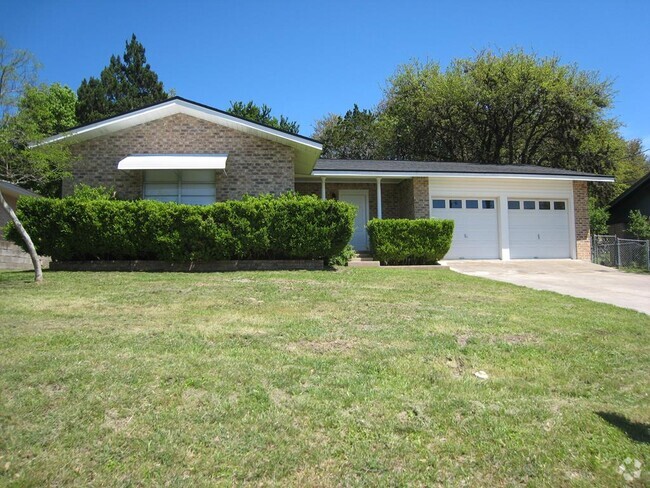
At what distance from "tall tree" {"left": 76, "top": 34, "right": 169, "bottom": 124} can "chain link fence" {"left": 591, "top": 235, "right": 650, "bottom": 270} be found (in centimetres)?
2650

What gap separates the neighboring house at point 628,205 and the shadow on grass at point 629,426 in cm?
2028

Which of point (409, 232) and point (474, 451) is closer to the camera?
point (474, 451)

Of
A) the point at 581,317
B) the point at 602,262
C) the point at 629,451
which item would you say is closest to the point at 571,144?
the point at 602,262

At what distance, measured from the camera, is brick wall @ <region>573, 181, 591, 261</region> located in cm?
1792

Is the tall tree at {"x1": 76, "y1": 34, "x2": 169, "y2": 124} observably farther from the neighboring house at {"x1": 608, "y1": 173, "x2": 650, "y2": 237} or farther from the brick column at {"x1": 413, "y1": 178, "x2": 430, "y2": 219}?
the neighboring house at {"x1": 608, "y1": 173, "x2": 650, "y2": 237}

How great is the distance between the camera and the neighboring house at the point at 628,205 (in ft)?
68.3

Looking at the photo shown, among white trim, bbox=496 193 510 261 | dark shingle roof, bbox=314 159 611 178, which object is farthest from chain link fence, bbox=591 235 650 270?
white trim, bbox=496 193 510 261

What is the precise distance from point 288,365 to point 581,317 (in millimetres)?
4882

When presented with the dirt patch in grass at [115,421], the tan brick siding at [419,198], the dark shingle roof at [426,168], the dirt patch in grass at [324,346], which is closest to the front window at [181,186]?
the dark shingle roof at [426,168]

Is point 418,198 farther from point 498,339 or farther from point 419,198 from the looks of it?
point 498,339

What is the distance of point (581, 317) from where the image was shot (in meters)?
7.06

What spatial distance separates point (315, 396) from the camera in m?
3.80

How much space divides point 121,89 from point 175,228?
25.4m

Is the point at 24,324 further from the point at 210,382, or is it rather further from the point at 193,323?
the point at 210,382
